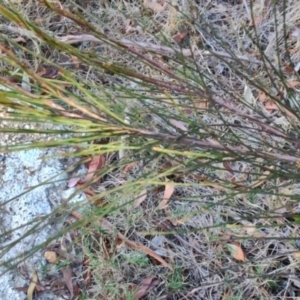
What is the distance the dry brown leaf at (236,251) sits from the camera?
A: 215 cm

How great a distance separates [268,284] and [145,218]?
1.90 ft

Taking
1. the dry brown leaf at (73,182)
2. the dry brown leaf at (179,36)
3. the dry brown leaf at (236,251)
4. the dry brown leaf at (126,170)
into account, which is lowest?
the dry brown leaf at (73,182)

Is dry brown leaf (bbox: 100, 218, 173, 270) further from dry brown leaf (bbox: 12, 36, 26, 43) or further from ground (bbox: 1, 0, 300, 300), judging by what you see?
dry brown leaf (bbox: 12, 36, 26, 43)

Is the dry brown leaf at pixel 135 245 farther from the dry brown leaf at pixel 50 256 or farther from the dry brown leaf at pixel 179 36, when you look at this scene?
the dry brown leaf at pixel 179 36

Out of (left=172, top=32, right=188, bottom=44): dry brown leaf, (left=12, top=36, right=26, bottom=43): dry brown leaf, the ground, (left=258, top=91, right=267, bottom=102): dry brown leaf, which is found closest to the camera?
the ground

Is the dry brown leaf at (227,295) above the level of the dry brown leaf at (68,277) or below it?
above

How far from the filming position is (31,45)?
2.64m

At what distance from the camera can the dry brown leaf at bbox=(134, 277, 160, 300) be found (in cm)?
218

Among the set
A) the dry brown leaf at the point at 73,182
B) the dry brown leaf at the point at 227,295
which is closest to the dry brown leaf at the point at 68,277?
the dry brown leaf at the point at 73,182

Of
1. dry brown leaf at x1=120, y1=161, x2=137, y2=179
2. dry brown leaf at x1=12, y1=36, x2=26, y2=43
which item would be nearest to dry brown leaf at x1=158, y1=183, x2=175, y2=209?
dry brown leaf at x1=120, y1=161, x2=137, y2=179

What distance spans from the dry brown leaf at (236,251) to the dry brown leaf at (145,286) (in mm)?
333

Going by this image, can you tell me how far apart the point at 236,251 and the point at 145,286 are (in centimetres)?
41

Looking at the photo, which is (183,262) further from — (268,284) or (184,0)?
(184,0)

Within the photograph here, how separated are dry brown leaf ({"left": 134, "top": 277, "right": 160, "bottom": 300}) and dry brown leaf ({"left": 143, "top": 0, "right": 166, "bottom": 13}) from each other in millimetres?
1284
